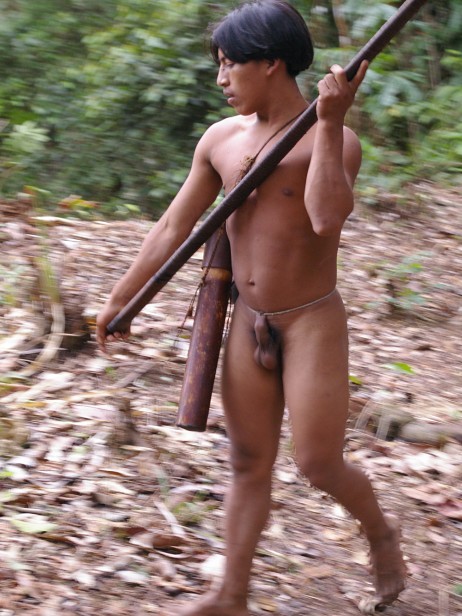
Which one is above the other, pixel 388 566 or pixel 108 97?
pixel 108 97

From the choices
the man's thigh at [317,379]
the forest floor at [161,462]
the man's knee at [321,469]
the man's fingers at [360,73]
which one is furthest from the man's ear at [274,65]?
the forest floor at [161,462]

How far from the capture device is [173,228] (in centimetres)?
330

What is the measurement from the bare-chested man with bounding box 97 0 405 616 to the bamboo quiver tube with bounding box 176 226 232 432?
2.2 inches

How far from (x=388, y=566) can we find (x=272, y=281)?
1.13 meters

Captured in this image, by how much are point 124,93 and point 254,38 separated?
6.37 metres

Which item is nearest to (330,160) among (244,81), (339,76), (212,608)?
(339,76)

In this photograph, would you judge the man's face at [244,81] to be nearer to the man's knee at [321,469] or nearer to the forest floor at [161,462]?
the man's knee at [321,469]

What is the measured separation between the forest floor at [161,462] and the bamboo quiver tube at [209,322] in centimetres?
69

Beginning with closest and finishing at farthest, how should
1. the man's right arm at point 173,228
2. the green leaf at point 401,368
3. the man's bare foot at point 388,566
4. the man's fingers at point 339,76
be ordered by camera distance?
the man's fingers at point 339,76, the man's right arm at point 173,228, the man's bare foot at point 388,566, the green leaf at point 401,368

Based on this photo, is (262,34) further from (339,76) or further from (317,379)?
(317,379)

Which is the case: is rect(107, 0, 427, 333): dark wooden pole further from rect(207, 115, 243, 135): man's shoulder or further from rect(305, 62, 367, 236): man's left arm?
rect(207, 115, 243, 135): man's shoulder


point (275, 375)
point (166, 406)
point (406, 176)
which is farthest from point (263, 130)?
point (406, 176)

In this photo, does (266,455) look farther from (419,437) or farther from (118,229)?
(118,229)

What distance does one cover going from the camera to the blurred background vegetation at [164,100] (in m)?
8.60
